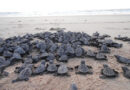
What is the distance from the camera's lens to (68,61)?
3369 millimetres

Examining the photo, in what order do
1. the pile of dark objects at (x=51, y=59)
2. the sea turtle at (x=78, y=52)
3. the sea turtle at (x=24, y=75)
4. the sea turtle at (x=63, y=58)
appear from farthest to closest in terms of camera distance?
the sea turtle at (x=78, y=52) → the sea turtle at (x=63, y=58) → the pile of dark objects at (x=51, y=59) → the sea turtle at (x=24, y=75)

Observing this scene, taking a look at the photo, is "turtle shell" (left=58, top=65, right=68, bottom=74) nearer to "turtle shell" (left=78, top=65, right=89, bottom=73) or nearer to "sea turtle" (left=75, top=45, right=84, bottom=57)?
"turtle shell" (left=78, top=65, right=89, bottom=73)

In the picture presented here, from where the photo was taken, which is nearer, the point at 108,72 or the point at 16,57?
the point at 108,72

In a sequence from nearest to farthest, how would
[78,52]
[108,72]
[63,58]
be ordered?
[108,72], [63,58], [78,52]

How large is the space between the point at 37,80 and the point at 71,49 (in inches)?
55.4

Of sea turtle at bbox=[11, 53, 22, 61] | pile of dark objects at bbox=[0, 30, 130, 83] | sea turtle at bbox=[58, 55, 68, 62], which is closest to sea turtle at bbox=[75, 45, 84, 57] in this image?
Result: pile of dark objects at bbox=[0, 30, 130, 83]

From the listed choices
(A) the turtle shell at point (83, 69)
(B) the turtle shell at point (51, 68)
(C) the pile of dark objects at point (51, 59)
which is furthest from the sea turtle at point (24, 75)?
(A) the turtle shell at point (83, 69)

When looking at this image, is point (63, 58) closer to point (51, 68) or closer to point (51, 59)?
point (51, 59)

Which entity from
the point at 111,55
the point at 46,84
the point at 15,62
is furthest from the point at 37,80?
the point at 111,55

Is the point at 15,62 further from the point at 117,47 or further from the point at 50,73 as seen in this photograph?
the point at 117,47

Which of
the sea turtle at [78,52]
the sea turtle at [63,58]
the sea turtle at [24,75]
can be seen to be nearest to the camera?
the sea turtle at [24,75]

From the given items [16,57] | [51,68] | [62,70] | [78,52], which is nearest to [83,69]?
[62,70]

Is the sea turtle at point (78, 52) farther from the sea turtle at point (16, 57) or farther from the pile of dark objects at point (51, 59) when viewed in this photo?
the sea turtle at point (16, 57)

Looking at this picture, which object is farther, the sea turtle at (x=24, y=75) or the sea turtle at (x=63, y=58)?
the sea turtle at (x=63, y=58)
